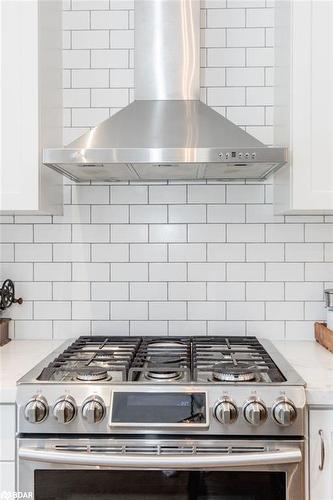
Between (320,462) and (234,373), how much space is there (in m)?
0.38

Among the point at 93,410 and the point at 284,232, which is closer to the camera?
the point at 93,410

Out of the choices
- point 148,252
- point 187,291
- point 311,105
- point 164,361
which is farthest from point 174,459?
point 311,105

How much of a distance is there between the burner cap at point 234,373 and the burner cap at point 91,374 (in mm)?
370

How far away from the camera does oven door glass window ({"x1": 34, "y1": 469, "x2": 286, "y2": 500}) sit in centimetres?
147

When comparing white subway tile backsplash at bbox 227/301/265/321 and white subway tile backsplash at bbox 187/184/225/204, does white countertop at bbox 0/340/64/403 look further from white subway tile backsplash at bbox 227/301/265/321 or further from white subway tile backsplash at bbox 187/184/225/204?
white subway tile backsplash at bbox 187/184/225/204

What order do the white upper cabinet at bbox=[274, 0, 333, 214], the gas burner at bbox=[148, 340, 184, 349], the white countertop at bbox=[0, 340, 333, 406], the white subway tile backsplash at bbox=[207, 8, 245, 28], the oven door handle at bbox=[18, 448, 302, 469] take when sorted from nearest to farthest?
the oven door handle at bbox=[18, 448, 302, 469] → the white countertop at bbox=[0, 340, 333, 406] → the white upper cabinet at bbox=[274, 0, 333, 214] → the gas burner at bbox=[148, 340, 184, 349] → the white subway tile backsplash at bbox=[207, 8, 245, 28]

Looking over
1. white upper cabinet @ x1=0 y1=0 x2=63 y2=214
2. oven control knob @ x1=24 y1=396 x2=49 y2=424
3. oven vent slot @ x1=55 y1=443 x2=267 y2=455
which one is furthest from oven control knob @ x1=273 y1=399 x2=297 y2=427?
white upper cabinet @ x1=0 y1=0 x2=63 y2=214

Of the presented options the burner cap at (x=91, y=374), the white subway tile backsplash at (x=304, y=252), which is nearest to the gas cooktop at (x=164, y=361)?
the burner cap at (x=91, y=374)

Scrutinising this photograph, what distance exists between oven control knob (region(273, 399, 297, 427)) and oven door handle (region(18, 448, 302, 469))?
90 mm

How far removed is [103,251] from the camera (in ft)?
7.32

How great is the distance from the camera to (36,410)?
57.5 inches

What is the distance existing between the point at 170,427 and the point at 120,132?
1096 mm

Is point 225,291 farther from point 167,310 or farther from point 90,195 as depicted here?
point 90,195

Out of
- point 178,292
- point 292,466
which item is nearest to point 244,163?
point 178,292
